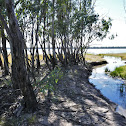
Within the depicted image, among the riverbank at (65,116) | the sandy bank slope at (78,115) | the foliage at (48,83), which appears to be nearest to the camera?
the riverbank at (65,116)

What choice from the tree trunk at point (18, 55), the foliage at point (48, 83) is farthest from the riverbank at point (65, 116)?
the foliage at point (48, 83)

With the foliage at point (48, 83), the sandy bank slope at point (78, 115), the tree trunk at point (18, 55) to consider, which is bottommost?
the sandy bank slope at point (78, 115)

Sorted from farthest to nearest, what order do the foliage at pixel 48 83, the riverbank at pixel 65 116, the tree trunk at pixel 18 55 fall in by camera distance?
the foliage at pixel 48 83 < the riverbank at pixel 65 116 < the tree trunk at pixel 18 55

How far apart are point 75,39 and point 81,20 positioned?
4.71 m

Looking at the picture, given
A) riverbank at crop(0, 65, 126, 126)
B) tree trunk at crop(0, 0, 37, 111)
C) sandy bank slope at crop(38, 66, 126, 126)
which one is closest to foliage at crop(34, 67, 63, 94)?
riverbank at crop(0, 65, 126, 126)

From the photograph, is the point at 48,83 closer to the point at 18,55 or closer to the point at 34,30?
the point at 18,55

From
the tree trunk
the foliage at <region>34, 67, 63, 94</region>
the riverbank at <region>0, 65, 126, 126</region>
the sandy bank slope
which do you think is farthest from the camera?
the foliage at <region>34, 67, 63, 94</region>

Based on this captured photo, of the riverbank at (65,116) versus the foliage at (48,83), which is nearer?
the riverbank at (65,116)

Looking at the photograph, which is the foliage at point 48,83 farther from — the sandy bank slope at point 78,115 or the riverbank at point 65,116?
the sandy bank slope at point 78,115

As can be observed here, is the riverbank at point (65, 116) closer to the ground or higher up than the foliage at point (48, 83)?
closer to the ground

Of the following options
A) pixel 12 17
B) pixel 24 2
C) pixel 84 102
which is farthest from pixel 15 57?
pixel 24 2

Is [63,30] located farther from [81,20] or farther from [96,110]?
[96,110]

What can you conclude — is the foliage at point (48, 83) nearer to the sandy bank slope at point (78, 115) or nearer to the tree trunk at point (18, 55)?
the sandy bank slope at point (78, 115)

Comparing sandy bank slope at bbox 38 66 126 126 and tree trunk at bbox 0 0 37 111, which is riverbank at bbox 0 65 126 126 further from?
tree trunk at bbox 0 0 37 111
